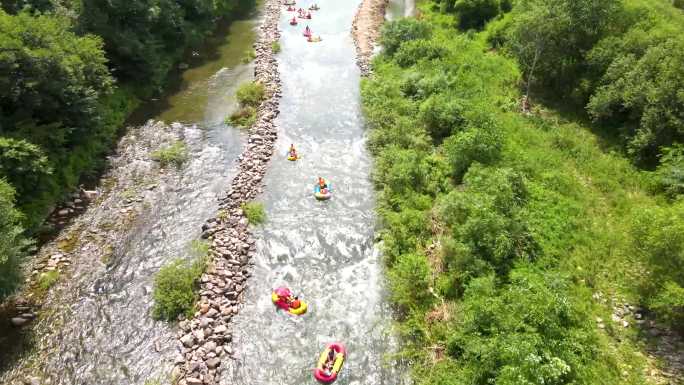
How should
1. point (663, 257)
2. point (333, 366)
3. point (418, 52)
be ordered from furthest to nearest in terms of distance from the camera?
1. point (418, 52)
2. point (333, 366)
3. point (663, 257)

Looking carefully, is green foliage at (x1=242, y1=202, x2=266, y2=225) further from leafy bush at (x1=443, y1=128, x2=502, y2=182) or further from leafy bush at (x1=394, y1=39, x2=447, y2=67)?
leafy bush at (x1=394, y1=39, x2=447, y2=67)

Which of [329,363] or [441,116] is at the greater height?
[441,116]

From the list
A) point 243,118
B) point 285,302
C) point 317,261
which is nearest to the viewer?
point 285,302

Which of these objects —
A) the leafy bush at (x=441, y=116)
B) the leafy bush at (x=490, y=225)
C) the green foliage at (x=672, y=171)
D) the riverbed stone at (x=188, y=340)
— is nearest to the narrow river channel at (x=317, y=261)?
the riverbed stone at (x=188, y=340)

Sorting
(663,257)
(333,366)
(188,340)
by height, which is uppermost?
(663,257)

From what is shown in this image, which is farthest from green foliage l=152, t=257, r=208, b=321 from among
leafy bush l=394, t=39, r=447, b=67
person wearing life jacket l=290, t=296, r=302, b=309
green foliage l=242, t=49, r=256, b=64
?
green foliage l=242, t=49, r=256, b=64

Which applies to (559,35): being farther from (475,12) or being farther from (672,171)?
(475,12)

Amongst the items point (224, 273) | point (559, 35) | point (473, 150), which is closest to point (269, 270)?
point (224, 273)

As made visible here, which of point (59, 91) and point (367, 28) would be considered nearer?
point (59, 91)
